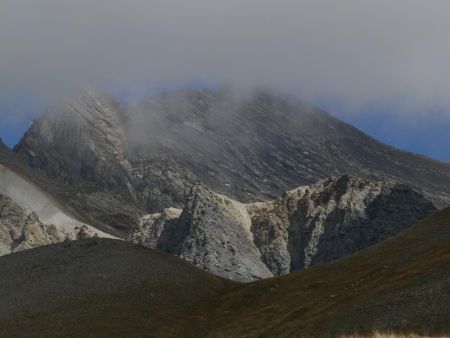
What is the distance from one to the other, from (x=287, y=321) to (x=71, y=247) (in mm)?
40857

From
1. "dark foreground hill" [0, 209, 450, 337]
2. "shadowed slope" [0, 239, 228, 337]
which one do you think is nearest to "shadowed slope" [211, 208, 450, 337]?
"dark foreground hill" [0, 209, 450, 337]

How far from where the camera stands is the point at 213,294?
9094 cm

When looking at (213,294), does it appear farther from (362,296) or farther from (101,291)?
(362,296)

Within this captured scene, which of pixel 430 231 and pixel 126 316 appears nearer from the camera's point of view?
pixel 126 316

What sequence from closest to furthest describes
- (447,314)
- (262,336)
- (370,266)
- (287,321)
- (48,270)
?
(447,314) → (262,336) → (287,321) → (370,266) → (48,270)

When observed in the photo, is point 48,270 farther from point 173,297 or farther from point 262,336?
point 262,336

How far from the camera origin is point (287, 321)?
7012cm

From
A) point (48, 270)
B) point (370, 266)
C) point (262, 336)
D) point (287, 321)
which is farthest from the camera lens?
point (48, 270)

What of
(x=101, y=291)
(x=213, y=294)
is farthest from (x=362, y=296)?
(x=101, y=291)

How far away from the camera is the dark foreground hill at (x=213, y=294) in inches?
2302

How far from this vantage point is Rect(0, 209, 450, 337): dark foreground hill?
58.5 meters

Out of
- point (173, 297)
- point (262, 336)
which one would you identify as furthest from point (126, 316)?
point (262, 336)

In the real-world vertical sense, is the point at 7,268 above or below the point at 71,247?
below

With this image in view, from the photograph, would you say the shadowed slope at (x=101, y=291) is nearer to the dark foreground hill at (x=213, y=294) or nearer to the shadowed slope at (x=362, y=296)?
the dark foreground hill at (x=213, y=294)
